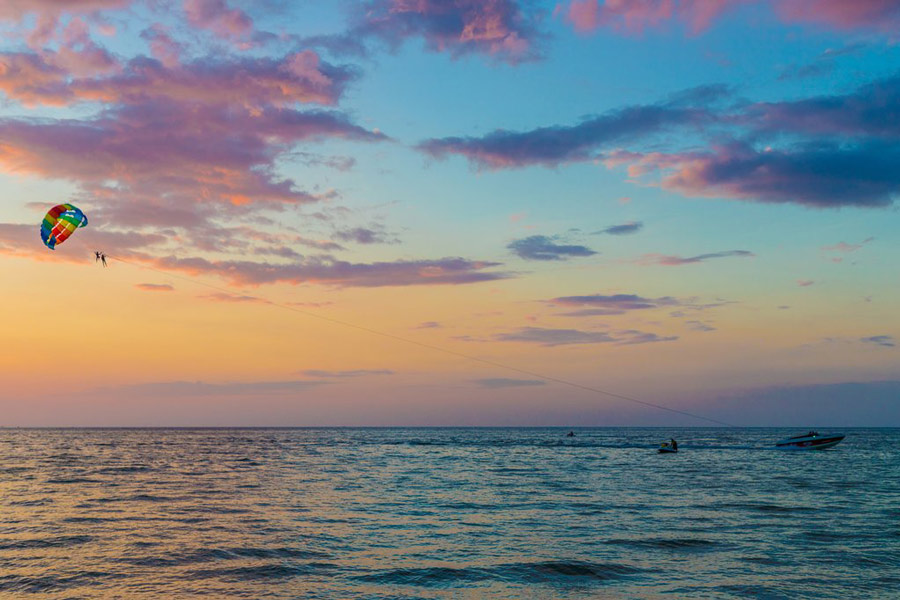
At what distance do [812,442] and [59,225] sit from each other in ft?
329

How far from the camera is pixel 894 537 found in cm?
2809

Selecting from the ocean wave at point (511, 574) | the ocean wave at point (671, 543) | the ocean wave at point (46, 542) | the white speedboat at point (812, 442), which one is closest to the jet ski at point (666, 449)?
the white speedboat at point (812, 442)

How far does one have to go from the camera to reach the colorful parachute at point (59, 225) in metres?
37.1

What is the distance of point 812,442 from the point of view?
10081 cm

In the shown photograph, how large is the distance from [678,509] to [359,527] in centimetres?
1706

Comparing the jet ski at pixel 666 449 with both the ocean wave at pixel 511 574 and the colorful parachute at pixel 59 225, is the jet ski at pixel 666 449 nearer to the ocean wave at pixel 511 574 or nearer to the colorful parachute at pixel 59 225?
the ocean wave at pixel 511 574

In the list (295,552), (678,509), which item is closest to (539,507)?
(678,509)

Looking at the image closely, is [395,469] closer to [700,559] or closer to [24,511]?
[24,511]

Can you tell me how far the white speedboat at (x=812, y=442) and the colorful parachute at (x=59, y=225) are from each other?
93883 mm

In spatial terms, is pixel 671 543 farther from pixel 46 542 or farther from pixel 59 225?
pixel 59 225

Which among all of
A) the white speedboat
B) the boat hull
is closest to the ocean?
the white speedboat

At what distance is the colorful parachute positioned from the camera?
3712 centimetres

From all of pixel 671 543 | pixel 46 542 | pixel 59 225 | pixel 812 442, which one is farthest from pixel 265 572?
pixel 812 442

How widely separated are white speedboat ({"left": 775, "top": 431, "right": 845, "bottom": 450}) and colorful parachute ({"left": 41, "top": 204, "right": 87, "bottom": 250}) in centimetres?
9388
